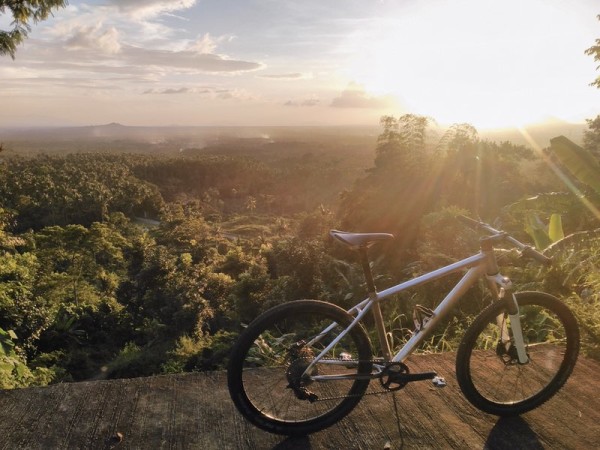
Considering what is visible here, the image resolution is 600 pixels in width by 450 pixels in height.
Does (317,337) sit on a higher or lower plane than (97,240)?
higher

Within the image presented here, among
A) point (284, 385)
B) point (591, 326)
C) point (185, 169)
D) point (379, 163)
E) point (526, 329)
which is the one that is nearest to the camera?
point (284, 385)

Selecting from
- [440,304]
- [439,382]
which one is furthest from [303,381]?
[440,304]

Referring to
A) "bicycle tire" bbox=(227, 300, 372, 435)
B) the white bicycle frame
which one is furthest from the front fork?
"bicycle tire" bbox=(227, 300, 372, 435)

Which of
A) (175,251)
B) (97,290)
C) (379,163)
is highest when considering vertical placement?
(379,163)

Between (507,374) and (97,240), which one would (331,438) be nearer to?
(507,374)

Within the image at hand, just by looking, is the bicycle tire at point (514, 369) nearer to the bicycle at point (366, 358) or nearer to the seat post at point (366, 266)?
the bicycle at point (366, 358)

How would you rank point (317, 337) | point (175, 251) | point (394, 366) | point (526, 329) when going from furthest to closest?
1. point (175, 251)
2. point (526, 329)
3. point (394, 366)
4. point (317, 337)

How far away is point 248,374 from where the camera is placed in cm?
289

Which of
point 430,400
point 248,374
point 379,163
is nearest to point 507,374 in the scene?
point 430,400

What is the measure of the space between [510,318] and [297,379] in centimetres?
139

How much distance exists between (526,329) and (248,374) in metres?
2.84

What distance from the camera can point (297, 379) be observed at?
8.38 ft

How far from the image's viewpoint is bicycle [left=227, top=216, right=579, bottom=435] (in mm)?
2506

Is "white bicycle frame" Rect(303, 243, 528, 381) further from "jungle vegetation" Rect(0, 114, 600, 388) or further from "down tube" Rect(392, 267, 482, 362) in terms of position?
"jungle vegetation" Rect(0, 114, 600, 388)
